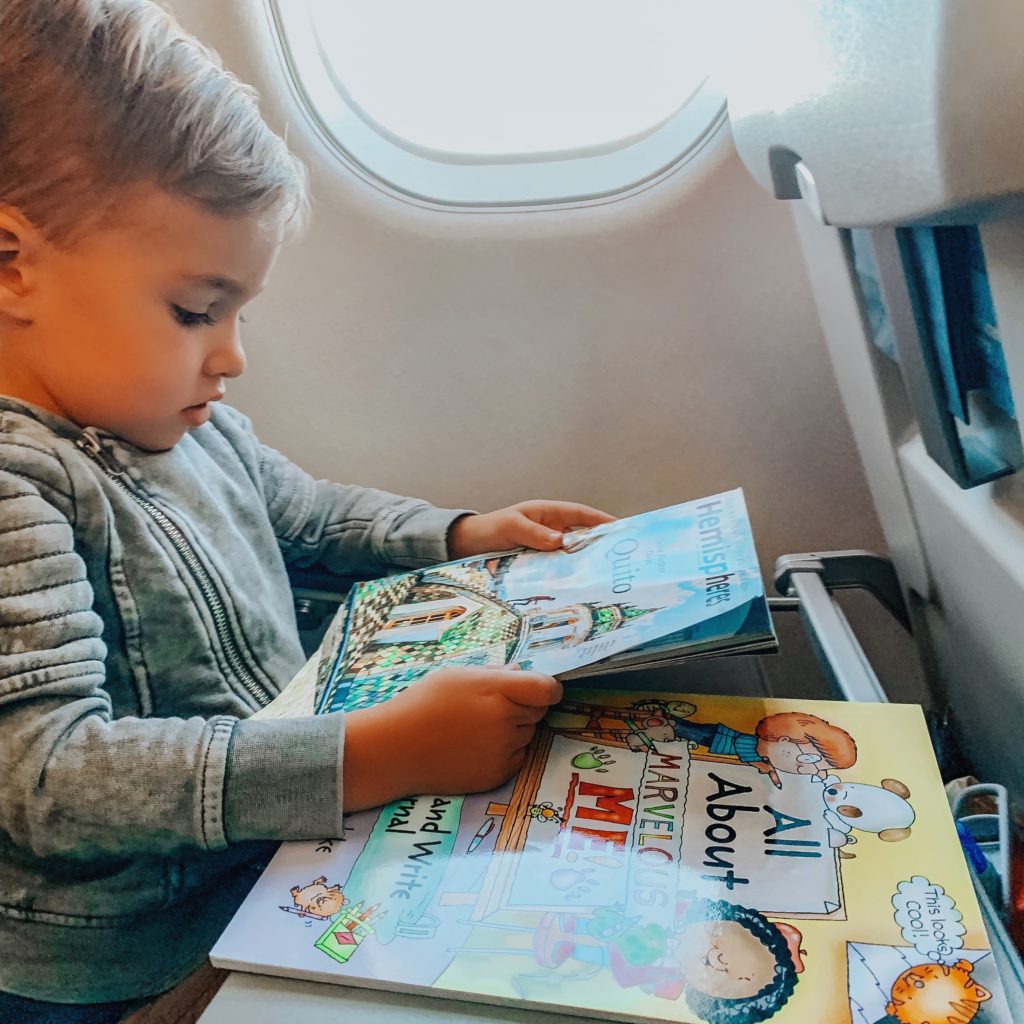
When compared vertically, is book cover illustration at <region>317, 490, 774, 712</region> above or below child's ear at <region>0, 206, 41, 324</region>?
below

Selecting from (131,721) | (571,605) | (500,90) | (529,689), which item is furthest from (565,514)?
(500,90)

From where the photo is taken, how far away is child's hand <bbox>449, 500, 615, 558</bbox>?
2.97ft

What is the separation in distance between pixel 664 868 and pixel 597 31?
102 centimetres

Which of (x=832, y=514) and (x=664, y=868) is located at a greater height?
(x=664, y=868)

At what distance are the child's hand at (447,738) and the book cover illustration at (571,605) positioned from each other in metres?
0.03

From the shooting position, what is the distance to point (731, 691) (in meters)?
0.76

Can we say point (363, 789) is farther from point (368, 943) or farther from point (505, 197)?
point (505, 197)

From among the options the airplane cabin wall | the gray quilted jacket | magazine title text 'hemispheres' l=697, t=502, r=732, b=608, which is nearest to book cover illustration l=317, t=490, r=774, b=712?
magazine title text 'hemispheres' l=697, t=502, r=732, b=608

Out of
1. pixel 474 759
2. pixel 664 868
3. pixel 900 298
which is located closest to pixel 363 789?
pixel 474 759

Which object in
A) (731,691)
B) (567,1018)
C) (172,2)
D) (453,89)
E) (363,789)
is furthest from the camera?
(453,89)

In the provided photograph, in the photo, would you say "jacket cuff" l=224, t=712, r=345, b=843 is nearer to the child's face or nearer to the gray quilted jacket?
the gray quilted jacket

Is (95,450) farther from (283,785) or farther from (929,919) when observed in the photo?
(929,919)

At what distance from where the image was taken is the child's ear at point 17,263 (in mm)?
650

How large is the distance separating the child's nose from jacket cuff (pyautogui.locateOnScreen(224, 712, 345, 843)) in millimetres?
313
